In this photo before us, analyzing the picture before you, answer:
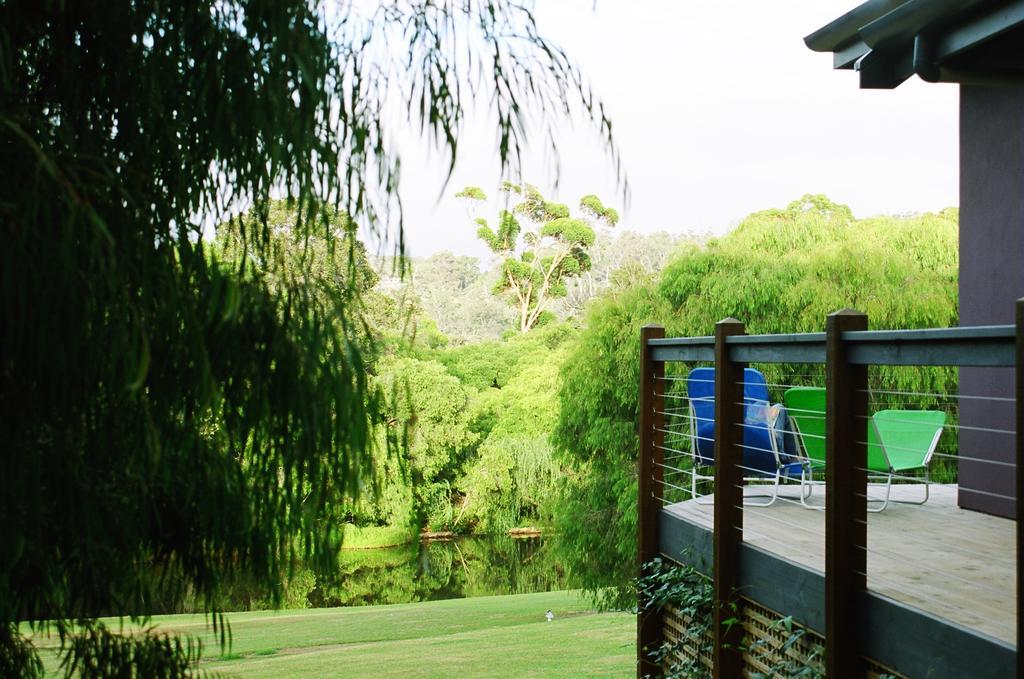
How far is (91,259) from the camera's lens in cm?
162

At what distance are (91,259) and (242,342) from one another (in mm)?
387

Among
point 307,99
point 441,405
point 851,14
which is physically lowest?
point 441,405

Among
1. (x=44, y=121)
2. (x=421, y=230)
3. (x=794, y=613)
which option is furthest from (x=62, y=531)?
(x=421, y=230)

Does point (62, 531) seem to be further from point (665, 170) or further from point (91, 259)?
point (665, 170)

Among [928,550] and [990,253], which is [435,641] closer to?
[990,253]

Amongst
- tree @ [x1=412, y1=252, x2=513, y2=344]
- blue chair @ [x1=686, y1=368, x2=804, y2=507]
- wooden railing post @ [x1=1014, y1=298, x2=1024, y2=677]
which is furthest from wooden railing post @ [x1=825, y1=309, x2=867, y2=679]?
tree @ [x1=412, y1=252, x2=513, y2=344]

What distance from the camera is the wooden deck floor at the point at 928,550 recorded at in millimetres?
3102

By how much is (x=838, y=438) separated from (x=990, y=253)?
8.60 ft

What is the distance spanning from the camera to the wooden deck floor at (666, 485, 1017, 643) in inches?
122

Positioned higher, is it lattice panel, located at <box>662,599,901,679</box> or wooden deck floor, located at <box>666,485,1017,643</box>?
Result: wooden deck floor, located at <box>666,485,1017,643</box>

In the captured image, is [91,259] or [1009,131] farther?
[1009,131]

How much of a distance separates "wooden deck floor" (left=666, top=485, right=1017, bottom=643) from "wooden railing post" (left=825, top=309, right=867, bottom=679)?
109 mm

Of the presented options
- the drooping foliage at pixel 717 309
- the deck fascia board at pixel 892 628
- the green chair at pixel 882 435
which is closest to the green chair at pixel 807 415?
the green chair at pixel 882 435

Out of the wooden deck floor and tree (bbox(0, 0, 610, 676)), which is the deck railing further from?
tree (bbox(0, 0, 610, 676))
